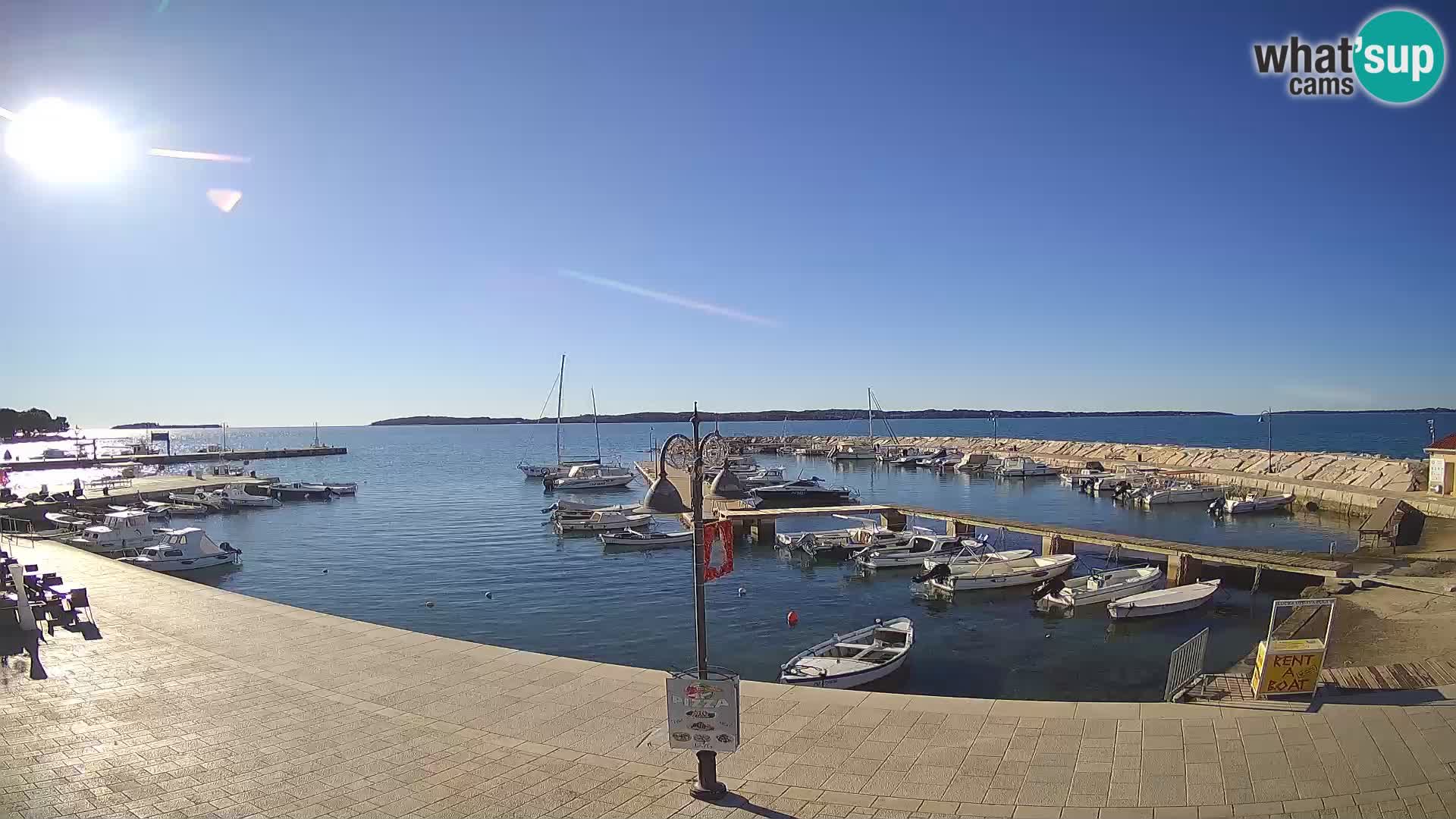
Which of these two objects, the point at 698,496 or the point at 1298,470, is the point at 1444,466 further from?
the point at 698,496

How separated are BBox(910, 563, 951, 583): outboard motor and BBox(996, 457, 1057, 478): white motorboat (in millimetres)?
54033

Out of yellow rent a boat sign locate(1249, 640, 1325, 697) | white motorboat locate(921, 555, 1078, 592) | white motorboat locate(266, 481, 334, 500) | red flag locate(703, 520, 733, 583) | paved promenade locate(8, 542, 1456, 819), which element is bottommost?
white motorboat locate(921, 555, 1078, 592)

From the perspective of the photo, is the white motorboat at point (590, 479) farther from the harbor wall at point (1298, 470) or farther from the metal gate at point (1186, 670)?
the metal gate at point (1186, 670)

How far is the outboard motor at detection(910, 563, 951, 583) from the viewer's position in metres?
28.2

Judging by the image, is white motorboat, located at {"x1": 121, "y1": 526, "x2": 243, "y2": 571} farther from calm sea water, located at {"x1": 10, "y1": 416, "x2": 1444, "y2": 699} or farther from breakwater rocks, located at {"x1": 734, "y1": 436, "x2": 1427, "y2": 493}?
breakwater rocks, located at {"x1": 734, "y1": 436, "x2": 1427, "y2": 493}

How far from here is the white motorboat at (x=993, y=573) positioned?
27.9 m

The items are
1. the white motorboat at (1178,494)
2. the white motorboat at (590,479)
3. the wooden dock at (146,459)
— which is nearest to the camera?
the white motorboat at (1178,494)

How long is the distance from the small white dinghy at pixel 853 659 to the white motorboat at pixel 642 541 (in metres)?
19.4

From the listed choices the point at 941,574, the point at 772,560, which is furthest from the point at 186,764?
the point at 772,560

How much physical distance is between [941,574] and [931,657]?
7413 millimetres

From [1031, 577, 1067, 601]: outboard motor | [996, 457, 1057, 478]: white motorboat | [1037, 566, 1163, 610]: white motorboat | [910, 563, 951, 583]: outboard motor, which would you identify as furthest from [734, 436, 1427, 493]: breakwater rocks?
[910, 563, 951, 583]: outboard motor

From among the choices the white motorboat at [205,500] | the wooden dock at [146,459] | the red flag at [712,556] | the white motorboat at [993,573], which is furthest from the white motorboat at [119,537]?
the wooden dock at [146,459]

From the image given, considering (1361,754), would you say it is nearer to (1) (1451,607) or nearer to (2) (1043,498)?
(1) (1451,607)

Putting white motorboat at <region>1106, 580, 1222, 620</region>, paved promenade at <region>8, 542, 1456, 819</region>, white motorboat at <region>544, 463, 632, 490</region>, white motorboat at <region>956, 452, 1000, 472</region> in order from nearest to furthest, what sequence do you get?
paved promenade at <region>8, 542, 1456, 819</region> < white motorboat at <region>1106, 580, 1222, 620</region> < white motorboat at <region>544, 463, 632, 490</region> < white motorboat at <region>956, 452, 1000, 472</region>
